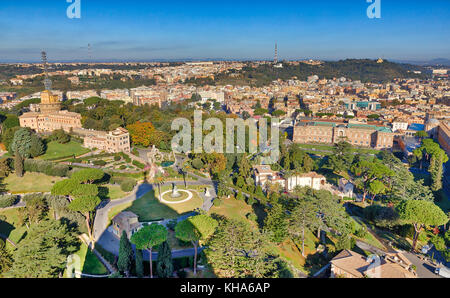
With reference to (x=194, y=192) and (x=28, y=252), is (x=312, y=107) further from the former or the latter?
(x=28, y=252)

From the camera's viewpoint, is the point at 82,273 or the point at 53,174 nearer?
the point at 82,273

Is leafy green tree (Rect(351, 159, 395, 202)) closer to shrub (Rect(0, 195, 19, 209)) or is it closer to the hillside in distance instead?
shrub (Rect(0, 195, 19, 209))

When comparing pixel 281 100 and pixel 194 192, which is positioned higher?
pixel 281 100

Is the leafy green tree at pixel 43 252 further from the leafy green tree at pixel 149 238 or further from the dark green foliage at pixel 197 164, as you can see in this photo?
the dark green foliage at pixel 197 164

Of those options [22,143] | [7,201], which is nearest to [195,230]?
[7,201]

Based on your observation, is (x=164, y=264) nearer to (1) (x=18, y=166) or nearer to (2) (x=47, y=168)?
(2) (x=47, y=168)
